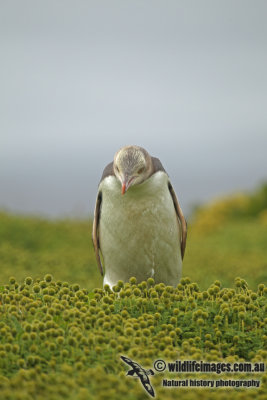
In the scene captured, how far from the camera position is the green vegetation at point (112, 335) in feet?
13.1

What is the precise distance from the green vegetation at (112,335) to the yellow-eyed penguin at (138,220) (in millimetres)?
1011

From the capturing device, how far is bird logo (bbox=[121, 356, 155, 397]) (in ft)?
13.2

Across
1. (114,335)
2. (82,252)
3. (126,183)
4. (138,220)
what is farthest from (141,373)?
(82,252)

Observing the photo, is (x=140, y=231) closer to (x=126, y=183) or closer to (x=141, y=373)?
(x=126, y=183)

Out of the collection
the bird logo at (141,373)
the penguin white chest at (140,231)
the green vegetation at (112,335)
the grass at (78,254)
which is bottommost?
the bird logo at (141,373)

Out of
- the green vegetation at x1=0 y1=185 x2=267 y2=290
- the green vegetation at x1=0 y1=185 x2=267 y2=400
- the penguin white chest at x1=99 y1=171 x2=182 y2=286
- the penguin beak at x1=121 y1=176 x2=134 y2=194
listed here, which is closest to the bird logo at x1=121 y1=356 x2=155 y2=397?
the green vegetation at x1=0 y1=185 x2=267 y2=400

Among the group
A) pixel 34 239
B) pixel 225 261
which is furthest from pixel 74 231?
pixel 225 261

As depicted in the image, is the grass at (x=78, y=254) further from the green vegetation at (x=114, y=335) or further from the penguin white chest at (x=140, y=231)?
the green vegetation at (x=114, y=335)

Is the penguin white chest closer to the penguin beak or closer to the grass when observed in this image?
the penguin beak

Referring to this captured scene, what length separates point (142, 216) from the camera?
21.7 ft

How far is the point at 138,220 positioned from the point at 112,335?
7.22 ft

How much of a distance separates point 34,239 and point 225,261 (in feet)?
17.6

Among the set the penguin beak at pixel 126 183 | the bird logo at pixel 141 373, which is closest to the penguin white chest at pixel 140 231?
the penguin beak at pixel 126 183

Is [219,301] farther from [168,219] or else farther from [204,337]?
[168,219]
